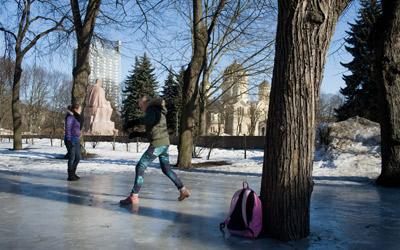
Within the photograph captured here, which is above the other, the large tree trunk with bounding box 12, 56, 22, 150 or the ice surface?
the large tree trunk with bounding box 12, 56, 22, 150

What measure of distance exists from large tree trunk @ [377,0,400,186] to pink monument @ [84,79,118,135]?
34475mm

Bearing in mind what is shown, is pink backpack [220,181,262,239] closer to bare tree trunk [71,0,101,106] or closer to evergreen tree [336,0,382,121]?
bare tree trunk [71,0,101,106]

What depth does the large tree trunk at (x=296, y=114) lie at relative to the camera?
5523mm

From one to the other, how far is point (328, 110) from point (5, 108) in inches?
1949

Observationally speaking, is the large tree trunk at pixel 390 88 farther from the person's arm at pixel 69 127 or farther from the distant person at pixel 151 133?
the person's arm at pixel 69 127

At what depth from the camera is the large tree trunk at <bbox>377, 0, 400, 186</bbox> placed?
1111 centimetres

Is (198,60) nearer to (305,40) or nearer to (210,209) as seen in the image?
(210,209)

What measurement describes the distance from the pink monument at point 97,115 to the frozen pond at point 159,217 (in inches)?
1279

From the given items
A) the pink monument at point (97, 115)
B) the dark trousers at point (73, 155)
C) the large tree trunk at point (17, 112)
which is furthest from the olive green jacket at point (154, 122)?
the pink monument at point (97, 115)

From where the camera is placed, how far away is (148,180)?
12125 mm

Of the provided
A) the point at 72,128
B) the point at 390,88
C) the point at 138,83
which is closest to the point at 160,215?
the point at 72,128

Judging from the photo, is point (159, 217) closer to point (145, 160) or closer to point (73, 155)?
point (145, 160)

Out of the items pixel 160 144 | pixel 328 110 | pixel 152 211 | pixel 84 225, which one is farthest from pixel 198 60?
pixel 328 110

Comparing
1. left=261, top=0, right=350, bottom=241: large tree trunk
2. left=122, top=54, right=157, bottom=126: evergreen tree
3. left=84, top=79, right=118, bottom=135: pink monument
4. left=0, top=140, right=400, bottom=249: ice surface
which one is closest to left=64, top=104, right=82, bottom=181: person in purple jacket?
left=0, top=140, right=400, bottom=249: ice surface
